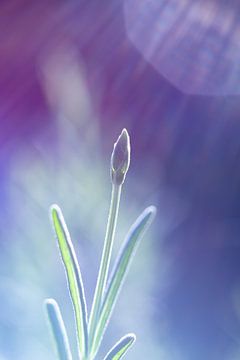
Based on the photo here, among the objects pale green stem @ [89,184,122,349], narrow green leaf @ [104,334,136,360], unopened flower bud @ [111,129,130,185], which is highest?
unopened flower bud @ [111,129,130,185]

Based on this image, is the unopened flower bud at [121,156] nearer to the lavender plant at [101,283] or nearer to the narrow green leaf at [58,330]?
the lavender plant at [101,283]

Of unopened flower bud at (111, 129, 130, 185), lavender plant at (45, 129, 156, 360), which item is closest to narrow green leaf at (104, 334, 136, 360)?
lavender plant at (45, 129, 156, 360)

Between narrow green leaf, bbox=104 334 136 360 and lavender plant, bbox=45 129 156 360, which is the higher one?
lavender plant, bbox=45 129 156 360

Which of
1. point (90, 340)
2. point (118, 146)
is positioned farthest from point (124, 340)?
point (118, 146)

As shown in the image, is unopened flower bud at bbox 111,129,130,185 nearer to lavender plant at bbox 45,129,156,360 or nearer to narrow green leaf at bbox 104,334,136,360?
lavender plant at bbox 45,129,156,360

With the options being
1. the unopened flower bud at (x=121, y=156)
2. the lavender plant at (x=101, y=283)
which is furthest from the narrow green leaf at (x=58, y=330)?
the unopened flower bud at (x=121, y=156)

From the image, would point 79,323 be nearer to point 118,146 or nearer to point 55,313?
point 55,313
